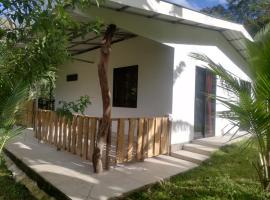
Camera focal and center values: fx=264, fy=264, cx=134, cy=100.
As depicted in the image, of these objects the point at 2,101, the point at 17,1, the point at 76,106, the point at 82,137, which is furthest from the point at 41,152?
the point at 17,1

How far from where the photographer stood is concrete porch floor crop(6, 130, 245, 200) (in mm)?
4230

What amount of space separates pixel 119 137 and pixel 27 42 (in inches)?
112

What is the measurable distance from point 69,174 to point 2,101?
7.13ft

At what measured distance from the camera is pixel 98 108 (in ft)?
31.1

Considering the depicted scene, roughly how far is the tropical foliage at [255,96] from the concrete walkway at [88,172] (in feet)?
6.38

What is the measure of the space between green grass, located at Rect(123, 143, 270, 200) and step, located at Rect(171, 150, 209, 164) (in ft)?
0.72

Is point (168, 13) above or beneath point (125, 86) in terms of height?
above

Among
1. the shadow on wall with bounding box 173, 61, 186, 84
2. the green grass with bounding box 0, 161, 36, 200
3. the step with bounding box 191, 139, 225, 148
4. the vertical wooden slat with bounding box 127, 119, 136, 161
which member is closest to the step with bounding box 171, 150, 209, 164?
the step with bounding box 191, 139, 225, 148

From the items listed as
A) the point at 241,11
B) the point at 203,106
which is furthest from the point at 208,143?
the point at 241,11

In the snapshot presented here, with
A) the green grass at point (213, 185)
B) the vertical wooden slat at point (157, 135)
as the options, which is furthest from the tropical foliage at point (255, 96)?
the vertical wooden slat at point (157, 135)

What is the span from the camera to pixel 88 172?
5066mm

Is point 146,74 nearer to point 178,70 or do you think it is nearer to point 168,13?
point 178,70

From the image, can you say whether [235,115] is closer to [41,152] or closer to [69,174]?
[69,174]

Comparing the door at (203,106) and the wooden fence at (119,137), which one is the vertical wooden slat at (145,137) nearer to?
the wooden fence at (119,137)
